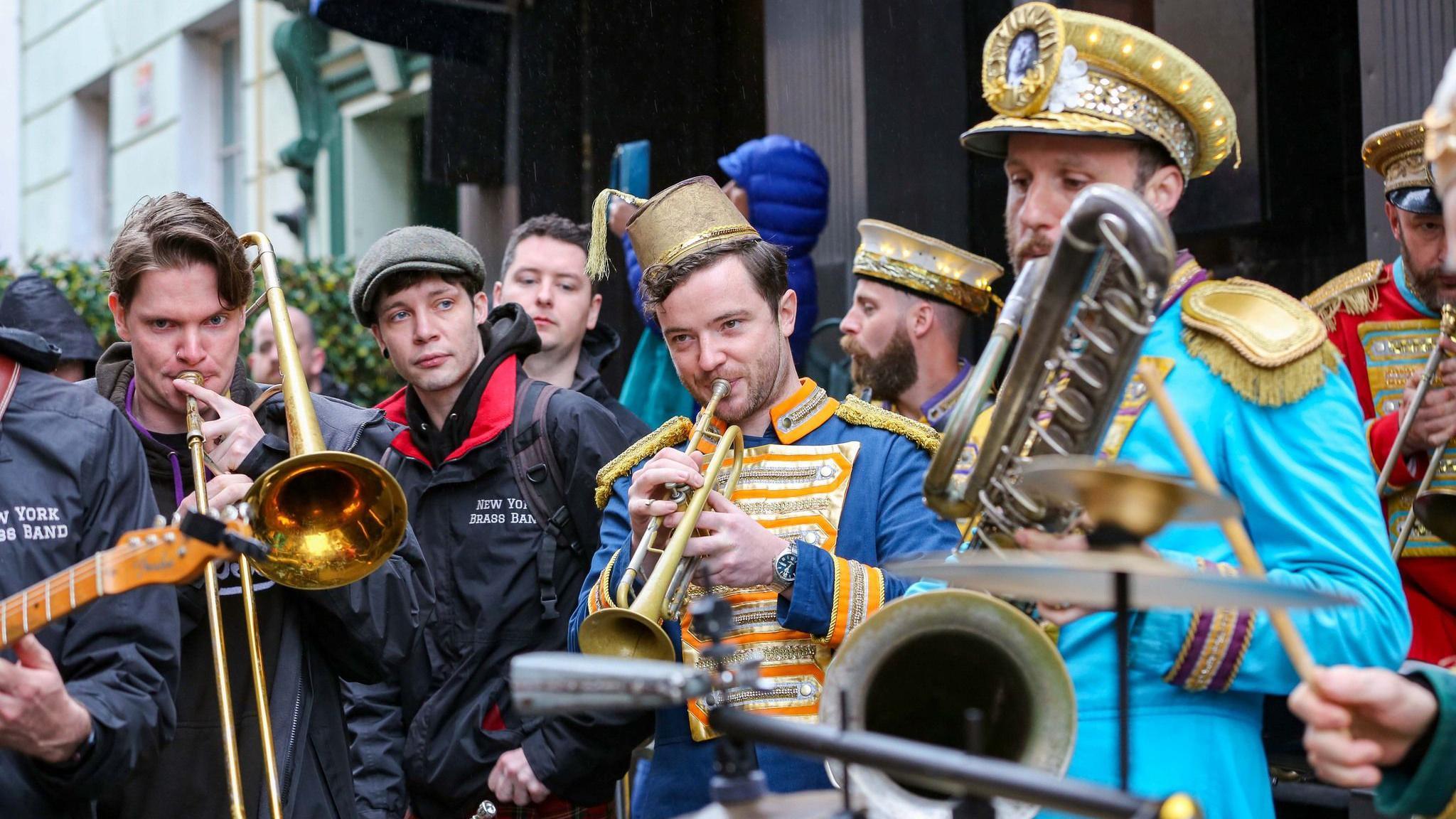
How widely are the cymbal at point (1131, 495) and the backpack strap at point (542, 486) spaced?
2.70 metres

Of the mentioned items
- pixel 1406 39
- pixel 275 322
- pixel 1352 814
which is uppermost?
pixel 1406 39

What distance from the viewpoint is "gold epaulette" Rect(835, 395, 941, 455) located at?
12.6 ft

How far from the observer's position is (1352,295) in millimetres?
5090

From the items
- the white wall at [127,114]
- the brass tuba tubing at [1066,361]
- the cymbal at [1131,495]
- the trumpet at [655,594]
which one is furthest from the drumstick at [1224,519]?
the white wall at [127,114]

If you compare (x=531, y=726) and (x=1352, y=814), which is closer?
(x=531, y=726)

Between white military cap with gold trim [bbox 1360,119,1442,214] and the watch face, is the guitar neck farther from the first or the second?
white military cap with gold trim [bbox 1360,119,1442,214]

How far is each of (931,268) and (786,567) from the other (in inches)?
121

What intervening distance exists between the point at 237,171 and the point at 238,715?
45.9 feet

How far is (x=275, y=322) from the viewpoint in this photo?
410 cm

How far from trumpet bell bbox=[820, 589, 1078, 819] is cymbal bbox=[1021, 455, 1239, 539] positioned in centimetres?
45

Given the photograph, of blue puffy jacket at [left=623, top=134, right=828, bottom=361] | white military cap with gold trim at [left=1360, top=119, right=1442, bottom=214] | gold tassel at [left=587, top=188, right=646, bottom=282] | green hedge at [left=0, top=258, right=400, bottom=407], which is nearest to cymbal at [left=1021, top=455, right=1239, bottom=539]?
gold tassel at [left=587, top=188, right=646, bottom=282]

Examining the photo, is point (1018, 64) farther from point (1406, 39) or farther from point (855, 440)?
point (1406, 39)

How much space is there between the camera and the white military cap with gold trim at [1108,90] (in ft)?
10.4

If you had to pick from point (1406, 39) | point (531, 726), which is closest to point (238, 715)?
point (531, 726)
